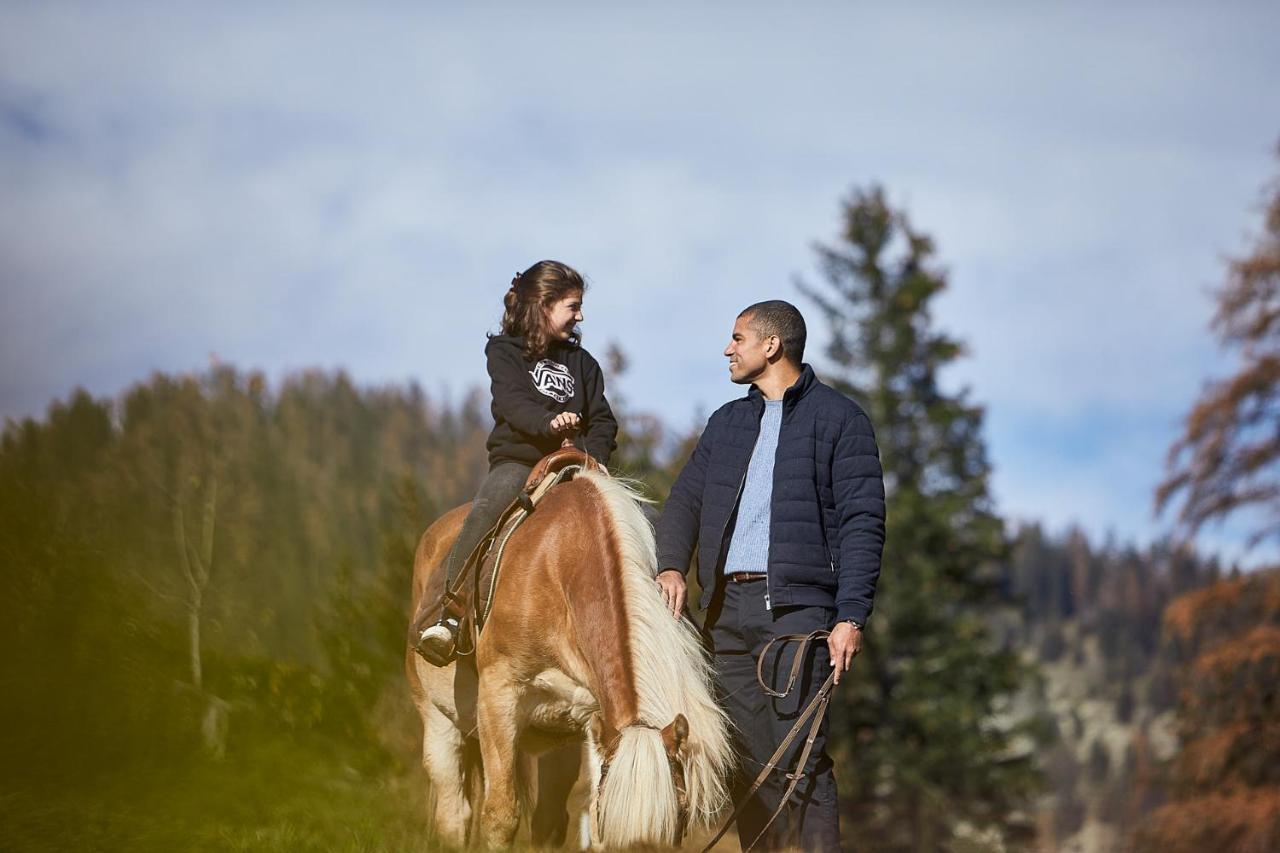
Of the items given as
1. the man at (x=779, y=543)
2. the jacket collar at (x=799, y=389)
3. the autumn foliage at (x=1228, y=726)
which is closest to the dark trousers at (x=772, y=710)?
the man at (x=779, y=543)

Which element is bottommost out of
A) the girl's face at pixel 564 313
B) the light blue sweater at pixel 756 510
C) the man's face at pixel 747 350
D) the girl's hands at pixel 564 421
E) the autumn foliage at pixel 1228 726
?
the autumn foliage at pixel 1228 726

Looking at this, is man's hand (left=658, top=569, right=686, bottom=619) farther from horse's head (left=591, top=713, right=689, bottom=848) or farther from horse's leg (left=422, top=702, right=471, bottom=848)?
horse's leg (left=422, top=702, right=471, bottom=848)

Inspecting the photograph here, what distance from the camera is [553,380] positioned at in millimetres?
5934

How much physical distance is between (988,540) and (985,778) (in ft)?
17.9

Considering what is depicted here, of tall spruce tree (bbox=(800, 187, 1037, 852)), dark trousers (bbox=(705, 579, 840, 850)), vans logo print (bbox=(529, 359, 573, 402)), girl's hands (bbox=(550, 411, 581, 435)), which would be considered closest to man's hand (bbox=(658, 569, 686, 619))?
dark trousers (bbox=(705, 579, 840, 850))

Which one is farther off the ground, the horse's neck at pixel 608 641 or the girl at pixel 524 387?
the girl at pixel 524 387

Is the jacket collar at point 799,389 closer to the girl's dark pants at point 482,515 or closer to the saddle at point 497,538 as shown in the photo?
the saddle at point 497,538

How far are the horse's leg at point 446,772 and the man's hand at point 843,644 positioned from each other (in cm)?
278

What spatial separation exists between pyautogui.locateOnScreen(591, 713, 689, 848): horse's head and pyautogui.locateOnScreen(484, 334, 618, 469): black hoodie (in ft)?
5.74

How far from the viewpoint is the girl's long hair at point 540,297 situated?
5.91m

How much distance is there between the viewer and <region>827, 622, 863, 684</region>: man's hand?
4574 mm

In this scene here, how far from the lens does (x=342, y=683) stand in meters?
11.0

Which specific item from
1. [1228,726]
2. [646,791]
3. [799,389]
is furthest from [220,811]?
[1228,726]

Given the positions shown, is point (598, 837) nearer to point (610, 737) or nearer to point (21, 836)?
point (610, 737)
